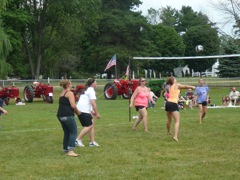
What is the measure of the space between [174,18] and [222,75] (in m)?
70.2

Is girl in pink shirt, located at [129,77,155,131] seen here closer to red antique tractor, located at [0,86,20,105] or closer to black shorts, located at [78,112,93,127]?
black shorts, located at [78,112,93,127]

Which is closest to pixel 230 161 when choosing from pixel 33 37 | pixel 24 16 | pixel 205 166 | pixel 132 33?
pixel 205 166

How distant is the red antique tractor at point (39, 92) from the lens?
2759 centimetres

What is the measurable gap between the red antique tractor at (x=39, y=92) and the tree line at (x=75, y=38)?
4.72 meters

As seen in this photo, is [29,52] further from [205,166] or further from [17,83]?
[205,166]

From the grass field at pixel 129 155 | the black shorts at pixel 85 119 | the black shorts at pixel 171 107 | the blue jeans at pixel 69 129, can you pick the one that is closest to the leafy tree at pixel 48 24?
the grass field at pixel 129 155

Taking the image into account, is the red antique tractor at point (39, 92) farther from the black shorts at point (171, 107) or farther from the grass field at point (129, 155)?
the black shorts at point (171, 107)

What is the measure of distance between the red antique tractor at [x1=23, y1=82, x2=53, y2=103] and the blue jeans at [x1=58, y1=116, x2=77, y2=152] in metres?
18.8

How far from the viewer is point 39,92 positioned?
28078 millimetres

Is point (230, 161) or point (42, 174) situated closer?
point (42, 174)

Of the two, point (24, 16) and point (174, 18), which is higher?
point (174, 18)

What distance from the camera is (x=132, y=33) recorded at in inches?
2270

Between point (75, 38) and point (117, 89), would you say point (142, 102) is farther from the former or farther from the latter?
point (75, 38)

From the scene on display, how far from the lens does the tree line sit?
44438 mm
